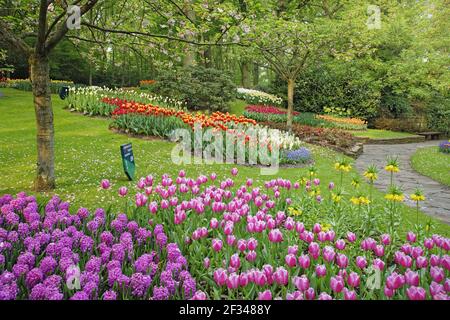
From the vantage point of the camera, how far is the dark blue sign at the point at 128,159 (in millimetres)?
7238

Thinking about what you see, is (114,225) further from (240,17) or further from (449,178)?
(449,178)

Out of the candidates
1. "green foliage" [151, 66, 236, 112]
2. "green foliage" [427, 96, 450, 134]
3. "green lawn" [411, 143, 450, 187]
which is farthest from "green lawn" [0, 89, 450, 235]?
"green foliage" [427, 96, 450, 134]

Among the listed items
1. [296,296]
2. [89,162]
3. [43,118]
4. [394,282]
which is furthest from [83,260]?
[89,162]

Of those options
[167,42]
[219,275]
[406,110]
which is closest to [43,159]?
[167,42]

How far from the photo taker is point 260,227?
13.2 feet

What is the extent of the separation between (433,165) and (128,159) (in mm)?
10114

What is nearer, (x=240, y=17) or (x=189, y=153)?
(x=240, y=17)

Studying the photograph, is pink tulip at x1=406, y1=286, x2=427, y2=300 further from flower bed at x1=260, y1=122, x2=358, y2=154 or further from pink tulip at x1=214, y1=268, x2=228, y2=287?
flower bed at x1=260, y1=122, x2=358, y2=154

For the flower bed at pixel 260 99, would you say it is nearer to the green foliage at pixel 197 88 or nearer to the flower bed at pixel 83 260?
the green foliage at pixel 197 88

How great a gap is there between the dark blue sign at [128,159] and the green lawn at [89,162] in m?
0.21

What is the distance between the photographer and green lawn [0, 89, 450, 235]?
695 cm

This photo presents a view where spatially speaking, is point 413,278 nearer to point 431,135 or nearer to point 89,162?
point 89,162

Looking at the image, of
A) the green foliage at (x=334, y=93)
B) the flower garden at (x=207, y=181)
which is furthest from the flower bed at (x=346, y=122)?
the green foliage at (x=334, y=93)
